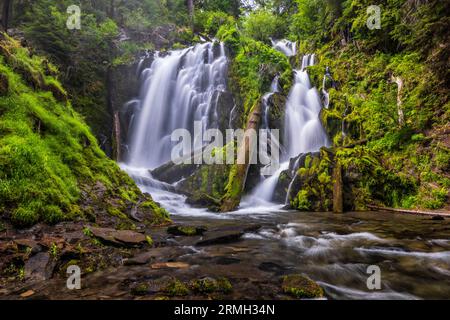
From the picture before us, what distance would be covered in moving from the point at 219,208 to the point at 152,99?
11.2 m

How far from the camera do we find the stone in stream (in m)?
5.02

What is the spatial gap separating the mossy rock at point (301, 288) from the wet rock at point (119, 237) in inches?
93.0

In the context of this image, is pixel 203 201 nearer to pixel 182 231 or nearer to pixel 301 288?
pixel 182 231

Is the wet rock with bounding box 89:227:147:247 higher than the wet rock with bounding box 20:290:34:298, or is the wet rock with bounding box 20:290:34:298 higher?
the wet rock with bounding box 89:227:147:247

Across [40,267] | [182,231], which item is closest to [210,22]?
[182,231]

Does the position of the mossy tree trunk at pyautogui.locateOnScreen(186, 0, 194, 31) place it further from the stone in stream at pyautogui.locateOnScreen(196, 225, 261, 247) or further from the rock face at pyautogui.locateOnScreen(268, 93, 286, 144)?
the stone in stream at pyautogui.locateOnScreen(196, 225, 261, 247)

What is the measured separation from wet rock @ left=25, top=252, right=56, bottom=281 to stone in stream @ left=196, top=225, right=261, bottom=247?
7.41ft

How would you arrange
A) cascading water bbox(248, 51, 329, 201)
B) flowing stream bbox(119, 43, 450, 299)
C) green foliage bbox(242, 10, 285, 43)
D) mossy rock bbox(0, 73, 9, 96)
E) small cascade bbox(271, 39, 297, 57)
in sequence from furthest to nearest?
green foliage bbox(242, 10, 285, 43), small cascade bbox(271, 39, 297, 57), cascading water bbox(248, 51, 329, 201), mossy rock bbox(0, 73, 9, 96), flowing stream bbox(119, 43, 450, 299)

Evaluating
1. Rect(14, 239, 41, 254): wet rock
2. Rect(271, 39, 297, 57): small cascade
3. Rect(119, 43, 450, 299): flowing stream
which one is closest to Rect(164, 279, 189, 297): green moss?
Rect(119, 43, 450, 299): flowing stream

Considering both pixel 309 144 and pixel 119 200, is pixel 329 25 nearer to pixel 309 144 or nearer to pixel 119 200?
pixel 309 144

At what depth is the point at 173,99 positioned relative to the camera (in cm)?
1827

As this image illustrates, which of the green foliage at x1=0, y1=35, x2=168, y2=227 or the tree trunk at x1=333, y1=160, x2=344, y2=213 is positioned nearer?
the green foliage at x1=0, y1=35, x2=168, y2=227

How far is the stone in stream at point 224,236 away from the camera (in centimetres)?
502

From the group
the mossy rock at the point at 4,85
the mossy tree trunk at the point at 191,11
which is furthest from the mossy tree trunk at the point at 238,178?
the mossy tree trunk at the point at 191,11
